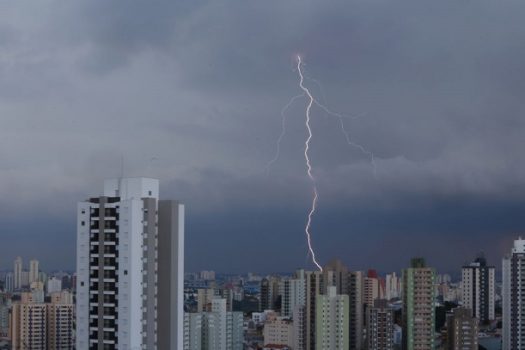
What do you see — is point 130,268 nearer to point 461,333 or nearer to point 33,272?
point 461,333

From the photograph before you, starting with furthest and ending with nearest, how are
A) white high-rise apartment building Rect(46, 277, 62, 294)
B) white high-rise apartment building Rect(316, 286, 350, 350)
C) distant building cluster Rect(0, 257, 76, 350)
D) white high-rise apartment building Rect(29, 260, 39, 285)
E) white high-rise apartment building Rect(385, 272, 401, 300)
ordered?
1. white high-rise apartment building Rect(29, 260, 39, 285)
2. white high-rise apartment building Rect(46, 277, 62, 294)
3. distant building cluster Rect(0, 257, 76, 350)
4. white high-rise apartment building Rect(385, 272, 401, 300)
5. white high-rise apartment building Rect(316, 286, 350, 350)

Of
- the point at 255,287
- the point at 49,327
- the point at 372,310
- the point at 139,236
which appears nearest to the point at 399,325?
the point at 372,310

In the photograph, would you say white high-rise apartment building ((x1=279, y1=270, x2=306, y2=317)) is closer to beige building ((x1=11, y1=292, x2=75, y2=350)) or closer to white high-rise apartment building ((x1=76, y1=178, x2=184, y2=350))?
beige building ((x1=11, y1=292, x2=75, y2=350))

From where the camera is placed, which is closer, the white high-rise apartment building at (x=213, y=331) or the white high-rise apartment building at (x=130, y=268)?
the white high-rise apartment building at (x=130, y=268)

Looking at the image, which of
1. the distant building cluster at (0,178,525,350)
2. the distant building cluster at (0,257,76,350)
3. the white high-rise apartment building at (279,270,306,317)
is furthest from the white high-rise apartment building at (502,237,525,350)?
the distant building cluster at (0,257,76,350)

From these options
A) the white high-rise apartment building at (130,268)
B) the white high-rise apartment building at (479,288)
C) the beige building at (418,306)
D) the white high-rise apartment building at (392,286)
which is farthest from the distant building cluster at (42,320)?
the white high-rise apartment building at (479,288)

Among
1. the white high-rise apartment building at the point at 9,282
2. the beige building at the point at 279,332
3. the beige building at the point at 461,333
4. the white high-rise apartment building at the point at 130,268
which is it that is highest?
the white high-rise apartment building at the point at 130,268

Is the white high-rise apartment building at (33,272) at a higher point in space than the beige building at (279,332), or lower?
higher

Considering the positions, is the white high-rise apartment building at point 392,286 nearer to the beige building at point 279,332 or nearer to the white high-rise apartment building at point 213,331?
the beige building at point 279,332
